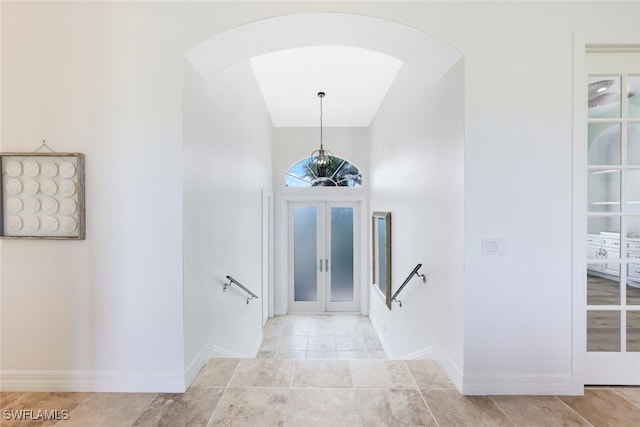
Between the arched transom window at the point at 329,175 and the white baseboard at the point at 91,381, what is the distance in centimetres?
419

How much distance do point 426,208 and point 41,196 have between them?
284 centimetres

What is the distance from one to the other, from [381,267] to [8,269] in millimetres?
3989

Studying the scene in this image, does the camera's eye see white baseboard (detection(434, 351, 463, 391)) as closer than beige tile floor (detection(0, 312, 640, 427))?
No

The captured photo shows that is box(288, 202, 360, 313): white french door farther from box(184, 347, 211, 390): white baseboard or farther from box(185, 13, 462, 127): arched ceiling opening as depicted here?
box(184, 347, 211, 390): white baseboard

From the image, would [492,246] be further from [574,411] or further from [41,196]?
[41,196]

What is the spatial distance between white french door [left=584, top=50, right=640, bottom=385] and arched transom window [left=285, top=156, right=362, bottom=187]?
12.9 feet

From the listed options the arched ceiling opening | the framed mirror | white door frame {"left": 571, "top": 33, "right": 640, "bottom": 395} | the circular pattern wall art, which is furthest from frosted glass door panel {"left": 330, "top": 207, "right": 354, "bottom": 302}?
→ the circular pattern wall art

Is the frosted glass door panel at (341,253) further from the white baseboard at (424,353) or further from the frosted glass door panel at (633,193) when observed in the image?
the frosted glass door panel at (633,193)

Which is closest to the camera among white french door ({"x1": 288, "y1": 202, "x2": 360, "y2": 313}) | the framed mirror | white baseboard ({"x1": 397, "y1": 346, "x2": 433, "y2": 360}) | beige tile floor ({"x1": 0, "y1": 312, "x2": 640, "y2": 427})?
beige tile floor ({"x1": 0, "y1": 312, "x2": 640, "y2": 427})

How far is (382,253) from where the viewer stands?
4.42m

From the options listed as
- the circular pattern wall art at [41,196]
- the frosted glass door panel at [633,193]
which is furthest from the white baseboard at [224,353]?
the frosted glass door panel at [633,193]

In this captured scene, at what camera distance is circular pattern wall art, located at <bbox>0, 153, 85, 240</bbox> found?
1.90 meters

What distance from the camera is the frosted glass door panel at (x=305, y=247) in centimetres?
584

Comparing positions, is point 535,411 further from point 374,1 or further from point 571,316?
point 374,1
